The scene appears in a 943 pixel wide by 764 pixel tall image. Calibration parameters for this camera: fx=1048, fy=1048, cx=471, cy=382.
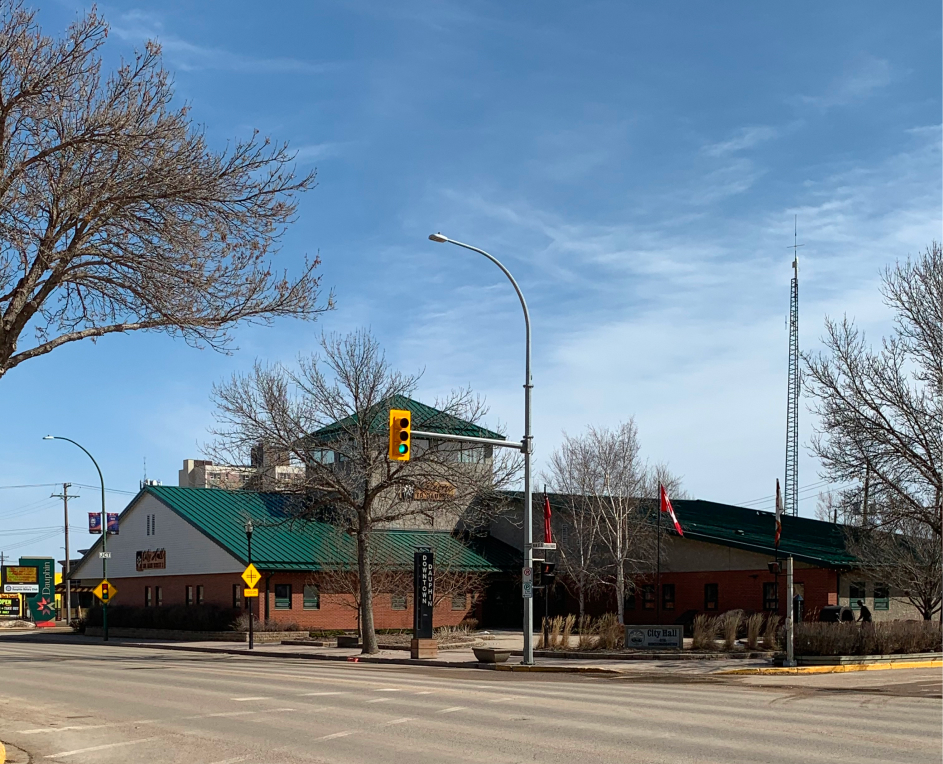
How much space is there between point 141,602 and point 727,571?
3112cm

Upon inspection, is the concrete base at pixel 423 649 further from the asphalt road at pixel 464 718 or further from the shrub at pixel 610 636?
the asphalt road at pixel 464 718

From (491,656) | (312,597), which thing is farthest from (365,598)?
(312,597)

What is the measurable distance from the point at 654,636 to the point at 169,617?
28160 mm

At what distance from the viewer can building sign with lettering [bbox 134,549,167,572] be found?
5469 centimetres

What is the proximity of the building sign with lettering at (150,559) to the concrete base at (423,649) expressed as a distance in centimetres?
2527

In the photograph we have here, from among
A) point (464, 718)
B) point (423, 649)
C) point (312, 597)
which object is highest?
point (464, 718)

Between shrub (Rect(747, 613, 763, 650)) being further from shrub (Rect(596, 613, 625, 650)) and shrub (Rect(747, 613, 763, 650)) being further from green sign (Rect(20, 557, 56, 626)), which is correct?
green sign (Rect(20, 557, 56, 626))

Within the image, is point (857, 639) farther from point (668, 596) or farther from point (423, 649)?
point (668, 596)

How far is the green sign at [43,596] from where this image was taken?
2985 inches

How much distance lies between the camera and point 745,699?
18.4 metres

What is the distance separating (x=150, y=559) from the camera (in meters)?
A: 55.7

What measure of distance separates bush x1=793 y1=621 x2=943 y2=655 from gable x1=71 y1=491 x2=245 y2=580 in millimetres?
29009

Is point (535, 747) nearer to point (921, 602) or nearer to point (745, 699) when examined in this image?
point (745, 699)

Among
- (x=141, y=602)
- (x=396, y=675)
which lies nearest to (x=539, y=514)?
(x=141, y=602)
